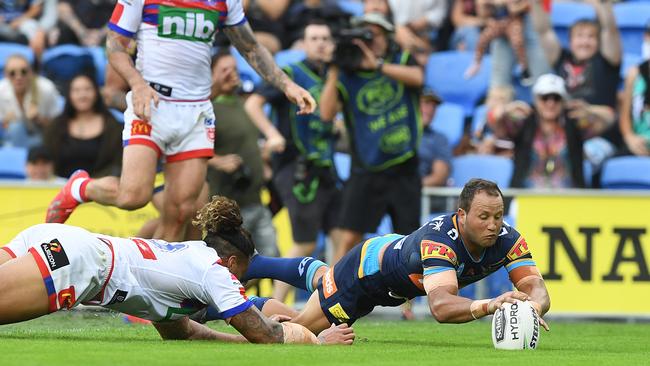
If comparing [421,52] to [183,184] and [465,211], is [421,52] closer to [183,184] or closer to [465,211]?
[183,184]

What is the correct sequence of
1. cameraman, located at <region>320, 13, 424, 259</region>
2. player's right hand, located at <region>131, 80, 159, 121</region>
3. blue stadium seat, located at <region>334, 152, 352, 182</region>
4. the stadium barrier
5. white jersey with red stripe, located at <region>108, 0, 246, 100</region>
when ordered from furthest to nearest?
blue stadium seat, located at <region>334, 152, 352, 182</region>, the stadium barrier, cameraman, located at <region>320, 13, 424, 259</region>, white jersey with red stripe, located at <region>108, 0, 246, 100</region>, player's right hand, located at <region>131, 80, 159, 121</region>

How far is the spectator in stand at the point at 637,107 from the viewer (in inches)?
614

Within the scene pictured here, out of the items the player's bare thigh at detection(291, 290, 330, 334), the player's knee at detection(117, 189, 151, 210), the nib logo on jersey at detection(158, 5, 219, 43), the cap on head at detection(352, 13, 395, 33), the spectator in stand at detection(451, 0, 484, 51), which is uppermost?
the spectator in stand at detection(451, 0, 484, 51)

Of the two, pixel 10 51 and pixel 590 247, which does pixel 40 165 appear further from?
pixel 590 247

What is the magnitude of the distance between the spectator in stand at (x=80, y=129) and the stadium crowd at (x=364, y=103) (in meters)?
0.01

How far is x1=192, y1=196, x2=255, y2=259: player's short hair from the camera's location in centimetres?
823

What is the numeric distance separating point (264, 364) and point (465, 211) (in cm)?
203

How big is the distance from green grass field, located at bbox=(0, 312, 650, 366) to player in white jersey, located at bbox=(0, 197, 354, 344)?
0.66 ft

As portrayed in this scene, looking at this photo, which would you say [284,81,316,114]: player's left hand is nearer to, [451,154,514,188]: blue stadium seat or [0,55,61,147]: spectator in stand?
[451,154,514,188]: blue stadium seat

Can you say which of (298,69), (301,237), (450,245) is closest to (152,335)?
(450,245)

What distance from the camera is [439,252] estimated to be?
8.27m

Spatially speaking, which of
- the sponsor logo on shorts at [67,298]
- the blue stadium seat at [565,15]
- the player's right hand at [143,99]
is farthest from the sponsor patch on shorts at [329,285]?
the blue stadium seat at [565,15]

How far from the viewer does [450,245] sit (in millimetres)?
8328

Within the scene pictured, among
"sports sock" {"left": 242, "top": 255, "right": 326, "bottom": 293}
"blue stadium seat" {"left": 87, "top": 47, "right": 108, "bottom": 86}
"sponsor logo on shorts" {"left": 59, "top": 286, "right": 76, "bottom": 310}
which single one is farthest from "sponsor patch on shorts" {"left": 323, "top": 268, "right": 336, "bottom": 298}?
"blue stadium seat" {"left": 87, "top": 47, "right": 108, "bottom": 86}
